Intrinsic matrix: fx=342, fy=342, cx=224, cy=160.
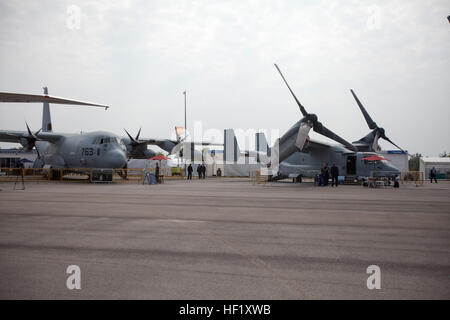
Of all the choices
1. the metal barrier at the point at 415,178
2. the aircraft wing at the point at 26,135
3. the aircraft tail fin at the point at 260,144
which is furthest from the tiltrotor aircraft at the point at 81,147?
the metal barrier at the point at 415,178

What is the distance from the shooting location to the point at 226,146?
35.6 m

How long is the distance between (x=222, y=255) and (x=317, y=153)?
21675 mm

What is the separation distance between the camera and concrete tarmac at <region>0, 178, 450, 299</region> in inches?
132

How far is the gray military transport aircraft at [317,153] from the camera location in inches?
863

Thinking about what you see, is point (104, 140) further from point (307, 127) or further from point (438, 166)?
point (438, 166)

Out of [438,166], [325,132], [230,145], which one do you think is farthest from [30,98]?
[438,166]

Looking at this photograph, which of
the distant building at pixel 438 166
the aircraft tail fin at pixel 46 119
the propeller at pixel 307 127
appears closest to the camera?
Result: the propeller at pixel 307 127

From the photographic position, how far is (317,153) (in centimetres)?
2522

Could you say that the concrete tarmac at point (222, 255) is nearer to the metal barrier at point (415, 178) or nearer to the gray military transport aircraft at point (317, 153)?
the gray military transport aircraft at point (317, 153)

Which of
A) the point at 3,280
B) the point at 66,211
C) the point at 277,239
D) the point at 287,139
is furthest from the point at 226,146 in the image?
the point at 3,280

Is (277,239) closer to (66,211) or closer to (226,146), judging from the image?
(66,211)

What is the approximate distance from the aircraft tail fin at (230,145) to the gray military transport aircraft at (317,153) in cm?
670
